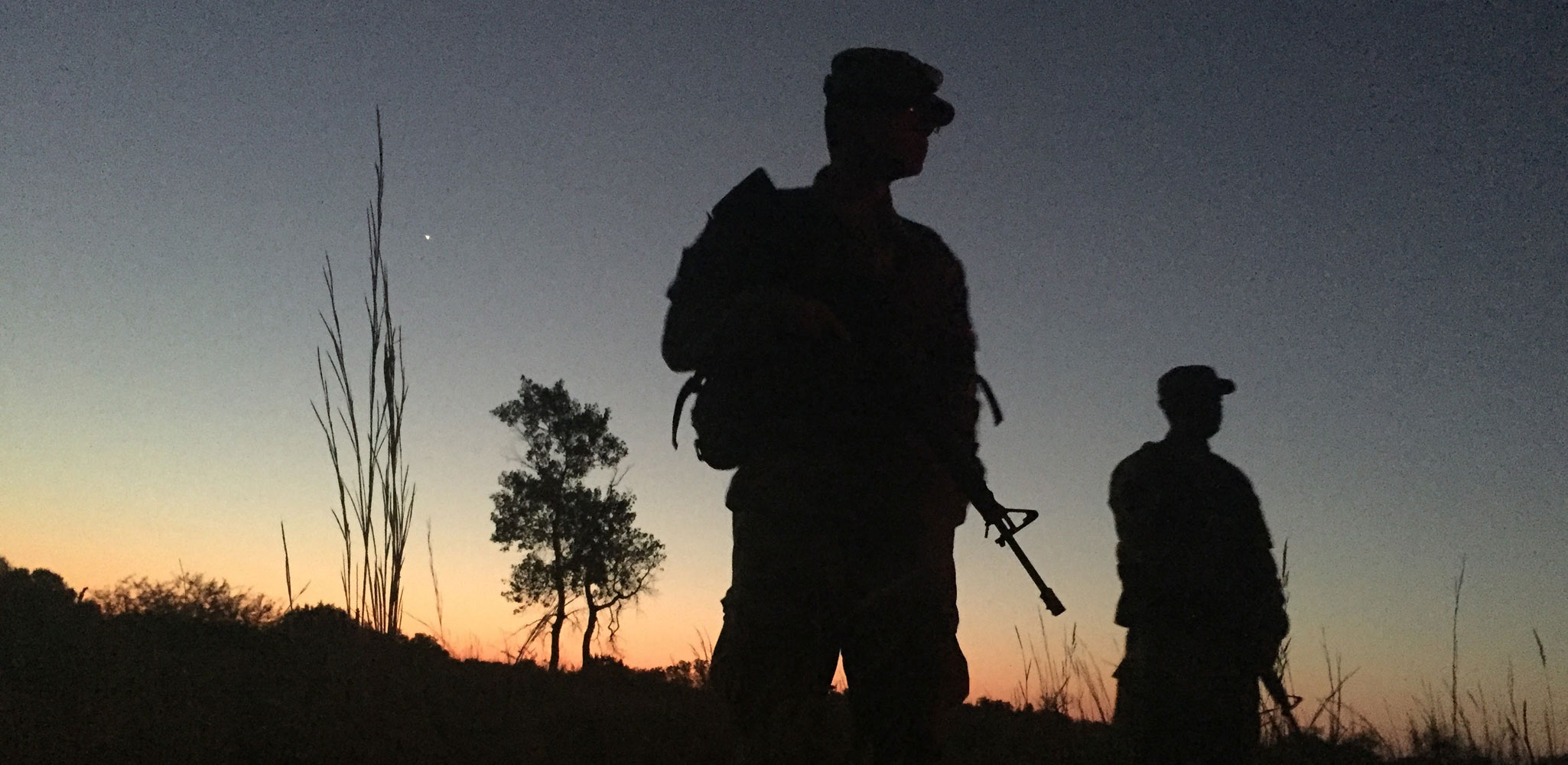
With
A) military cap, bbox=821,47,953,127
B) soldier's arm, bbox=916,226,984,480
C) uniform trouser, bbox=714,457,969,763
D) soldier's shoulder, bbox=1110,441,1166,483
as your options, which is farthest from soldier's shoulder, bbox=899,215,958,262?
soldier's shoulder, bbox=1110,441,1166,483

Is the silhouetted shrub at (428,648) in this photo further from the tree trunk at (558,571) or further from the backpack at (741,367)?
the tree trunk at (558,571)

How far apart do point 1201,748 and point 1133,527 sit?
970 millimetres

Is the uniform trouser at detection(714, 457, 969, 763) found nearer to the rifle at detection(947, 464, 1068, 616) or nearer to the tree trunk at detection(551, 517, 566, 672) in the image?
the rifle at detection(947, 464, 1068, 616)

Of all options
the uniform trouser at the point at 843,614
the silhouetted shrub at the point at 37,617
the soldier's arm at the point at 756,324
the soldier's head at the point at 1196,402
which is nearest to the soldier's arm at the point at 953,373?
the uniform trouser at the point at 843,614

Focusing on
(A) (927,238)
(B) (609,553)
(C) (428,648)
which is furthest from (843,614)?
(B) (609,553)

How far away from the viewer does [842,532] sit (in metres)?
2.25

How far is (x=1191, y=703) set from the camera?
13.5 feet

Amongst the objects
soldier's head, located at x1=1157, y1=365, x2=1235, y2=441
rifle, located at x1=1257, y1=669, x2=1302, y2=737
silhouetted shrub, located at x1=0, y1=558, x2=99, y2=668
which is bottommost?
rifle, located at x1=1257, y1=669, x2=1302, y2=737

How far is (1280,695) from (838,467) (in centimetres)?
329

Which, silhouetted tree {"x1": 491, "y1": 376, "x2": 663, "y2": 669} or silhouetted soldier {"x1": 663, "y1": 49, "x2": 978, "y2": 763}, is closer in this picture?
silhouetted soldier {"x1": 663, "y1": 49, "x2": 978, "y2": 763}

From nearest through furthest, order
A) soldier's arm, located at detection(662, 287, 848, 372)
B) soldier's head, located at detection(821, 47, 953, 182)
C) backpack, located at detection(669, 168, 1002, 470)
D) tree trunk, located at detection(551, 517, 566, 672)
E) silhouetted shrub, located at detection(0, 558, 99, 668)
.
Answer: soldier's arm, located at detection(662, 287, 848, 372)
backpack, located at detection(669, 168, 1002, 470)
soldier's head, located at detection(821, 47, 953, 182)
silhouetted shrub, located at detection(0, 558, 99, 668)
tree trunk, located at detection(551, 517, 566, 672)

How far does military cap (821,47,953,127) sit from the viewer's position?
2459mm

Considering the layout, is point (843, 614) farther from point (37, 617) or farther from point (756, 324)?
point (37, 617)

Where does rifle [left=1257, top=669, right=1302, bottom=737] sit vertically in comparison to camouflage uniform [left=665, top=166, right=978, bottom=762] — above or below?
below
